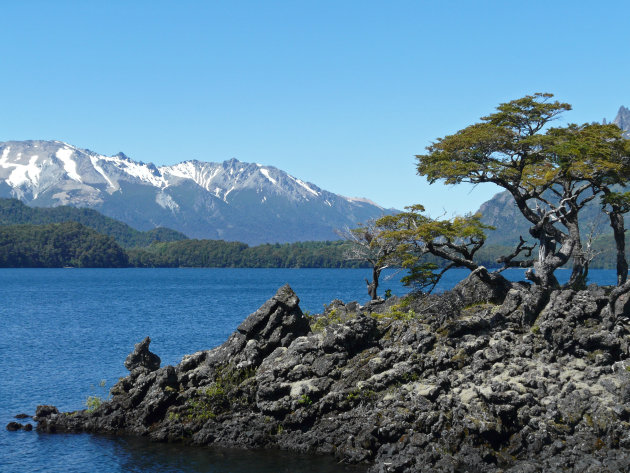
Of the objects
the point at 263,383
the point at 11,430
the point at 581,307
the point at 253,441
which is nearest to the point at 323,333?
the point at 263,383

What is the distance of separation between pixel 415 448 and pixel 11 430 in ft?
75.6

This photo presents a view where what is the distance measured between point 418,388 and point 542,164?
58.0ft

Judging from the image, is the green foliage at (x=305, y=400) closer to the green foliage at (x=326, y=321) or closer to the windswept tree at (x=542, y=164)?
the green foliage at (x=326, y=321)

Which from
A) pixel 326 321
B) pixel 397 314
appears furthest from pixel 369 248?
pixel 397 314

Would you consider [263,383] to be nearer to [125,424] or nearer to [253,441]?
[253,441]

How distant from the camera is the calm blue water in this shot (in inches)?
1329

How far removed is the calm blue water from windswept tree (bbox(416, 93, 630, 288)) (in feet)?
65.1

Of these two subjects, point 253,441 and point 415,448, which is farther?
point 253,441

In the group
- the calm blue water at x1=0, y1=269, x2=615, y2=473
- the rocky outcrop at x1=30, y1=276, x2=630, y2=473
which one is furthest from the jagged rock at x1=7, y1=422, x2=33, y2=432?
the rocky outcrop at x1=30, y1=276, x2=630, y2=473

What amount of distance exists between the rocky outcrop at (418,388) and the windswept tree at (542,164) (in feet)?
9.52

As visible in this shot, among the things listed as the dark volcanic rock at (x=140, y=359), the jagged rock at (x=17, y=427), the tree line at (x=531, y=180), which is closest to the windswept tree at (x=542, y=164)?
the tree line at (x=531, y=180)

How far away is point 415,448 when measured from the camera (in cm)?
3183

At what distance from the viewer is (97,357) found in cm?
6328

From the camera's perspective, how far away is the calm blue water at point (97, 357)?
33750 mm
